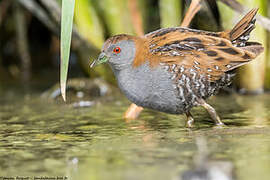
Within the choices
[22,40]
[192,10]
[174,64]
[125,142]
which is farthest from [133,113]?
[22,40]

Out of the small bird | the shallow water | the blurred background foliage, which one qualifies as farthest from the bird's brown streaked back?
the shallow water

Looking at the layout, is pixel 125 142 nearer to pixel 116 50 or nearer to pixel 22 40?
pixel 116 50

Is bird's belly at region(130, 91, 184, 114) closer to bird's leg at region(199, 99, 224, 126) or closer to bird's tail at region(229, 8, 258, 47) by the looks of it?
bird's leg at region(199, 99, 224, 126)

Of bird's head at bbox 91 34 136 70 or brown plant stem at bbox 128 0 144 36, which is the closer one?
bird's head at bbox 91 34 136 70

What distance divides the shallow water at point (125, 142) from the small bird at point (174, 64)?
240 millimetres

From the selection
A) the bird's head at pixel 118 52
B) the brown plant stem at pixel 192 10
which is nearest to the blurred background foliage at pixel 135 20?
the brown plant stem at pixel 192 10

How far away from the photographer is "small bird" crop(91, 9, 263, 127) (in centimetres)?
384

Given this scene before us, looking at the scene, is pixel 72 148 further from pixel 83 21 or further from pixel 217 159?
pixel 83 21

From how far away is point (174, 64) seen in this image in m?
3.85

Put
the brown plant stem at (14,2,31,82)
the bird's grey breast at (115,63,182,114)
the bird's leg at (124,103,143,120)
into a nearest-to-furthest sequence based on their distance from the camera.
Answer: the bird's grey breast at (115,63,182,114) < the bird's leg at (124,103,143,120) < the brown plant stem at (14,2,31,82)

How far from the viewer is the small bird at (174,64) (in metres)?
3.84

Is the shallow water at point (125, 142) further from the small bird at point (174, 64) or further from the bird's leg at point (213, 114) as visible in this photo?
the small bird at point (174, 64)

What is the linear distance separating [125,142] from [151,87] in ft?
1.89

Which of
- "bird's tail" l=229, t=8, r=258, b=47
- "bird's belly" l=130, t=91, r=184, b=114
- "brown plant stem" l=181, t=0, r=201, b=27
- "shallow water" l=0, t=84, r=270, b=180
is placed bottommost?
"shallow water" l=0, t=84, r=270, b=180
